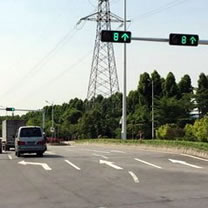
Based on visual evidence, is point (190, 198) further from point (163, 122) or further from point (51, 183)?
point (163, 122)

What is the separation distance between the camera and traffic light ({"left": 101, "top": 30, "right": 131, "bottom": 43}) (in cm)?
2277

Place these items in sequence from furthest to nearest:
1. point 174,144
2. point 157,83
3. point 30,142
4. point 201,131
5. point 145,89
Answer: point 145,89 < point 157,83 < point 201,131 < point 174,144 < point 30,142

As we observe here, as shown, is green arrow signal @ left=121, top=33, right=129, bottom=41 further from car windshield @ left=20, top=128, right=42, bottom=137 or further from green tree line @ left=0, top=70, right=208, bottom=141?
green tree line @ left=0, top=70, right=208, bottom=141

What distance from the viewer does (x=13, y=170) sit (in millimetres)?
20609

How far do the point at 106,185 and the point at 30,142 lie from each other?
15323mm

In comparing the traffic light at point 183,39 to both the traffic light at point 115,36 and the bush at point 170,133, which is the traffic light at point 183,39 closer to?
the traffic light at point 115,36

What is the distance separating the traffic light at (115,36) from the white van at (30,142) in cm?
908

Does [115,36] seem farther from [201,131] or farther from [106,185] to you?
[201,131]

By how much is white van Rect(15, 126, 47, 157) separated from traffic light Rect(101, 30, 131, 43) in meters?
9.08

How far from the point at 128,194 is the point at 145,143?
2442 cm

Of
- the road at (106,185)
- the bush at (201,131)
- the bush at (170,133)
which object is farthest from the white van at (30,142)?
the bush at (170,133)

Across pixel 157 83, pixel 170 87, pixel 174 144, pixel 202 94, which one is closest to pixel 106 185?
pixel 174 144

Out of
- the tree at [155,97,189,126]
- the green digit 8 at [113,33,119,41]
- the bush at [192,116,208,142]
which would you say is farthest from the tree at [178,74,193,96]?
the green digit 8 at [113,33,119,41]

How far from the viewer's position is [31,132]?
3017 centimetres
